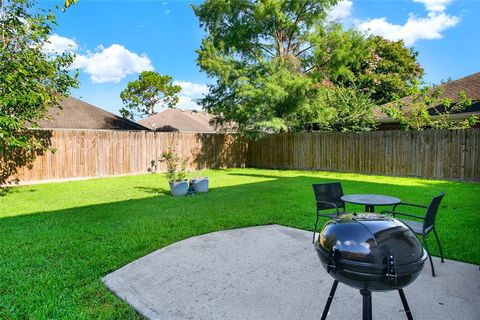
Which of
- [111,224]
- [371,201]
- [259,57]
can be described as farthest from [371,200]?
[259,57]

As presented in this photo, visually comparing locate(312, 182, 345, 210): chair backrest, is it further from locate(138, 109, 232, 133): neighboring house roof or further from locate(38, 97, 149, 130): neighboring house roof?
locate(138, 109, 232, 133): neighboring house roof

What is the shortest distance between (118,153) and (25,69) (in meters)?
5.78

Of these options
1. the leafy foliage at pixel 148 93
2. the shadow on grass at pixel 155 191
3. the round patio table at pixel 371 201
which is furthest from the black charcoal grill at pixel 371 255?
the leafy foliage at pixel 148 93

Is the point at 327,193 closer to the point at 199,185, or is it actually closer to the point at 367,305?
the point at 367,305

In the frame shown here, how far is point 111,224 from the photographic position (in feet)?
17.8

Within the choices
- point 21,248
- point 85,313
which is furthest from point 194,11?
point 85,313

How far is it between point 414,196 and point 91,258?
715cm

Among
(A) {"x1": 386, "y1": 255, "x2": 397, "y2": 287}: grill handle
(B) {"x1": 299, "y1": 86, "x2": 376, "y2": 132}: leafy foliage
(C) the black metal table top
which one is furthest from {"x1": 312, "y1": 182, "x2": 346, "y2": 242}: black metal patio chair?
(B) {"x1": 299, "y1": 86, "x2": 376, "y2": 132}: leafy foliage

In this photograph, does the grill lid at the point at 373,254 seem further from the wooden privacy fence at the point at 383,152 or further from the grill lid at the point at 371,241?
the wooden privacy fence at the point at 383,152

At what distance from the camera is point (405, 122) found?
40.8 feet

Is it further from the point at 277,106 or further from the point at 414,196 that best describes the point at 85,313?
the point at 277,106

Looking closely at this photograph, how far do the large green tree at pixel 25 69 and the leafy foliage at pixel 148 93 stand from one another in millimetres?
30788

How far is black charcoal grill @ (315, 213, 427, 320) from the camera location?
1.74 m

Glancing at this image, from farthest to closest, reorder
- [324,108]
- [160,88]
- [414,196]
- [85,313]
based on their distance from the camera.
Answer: [160,88], [324,108], [414,196], [85,313]
